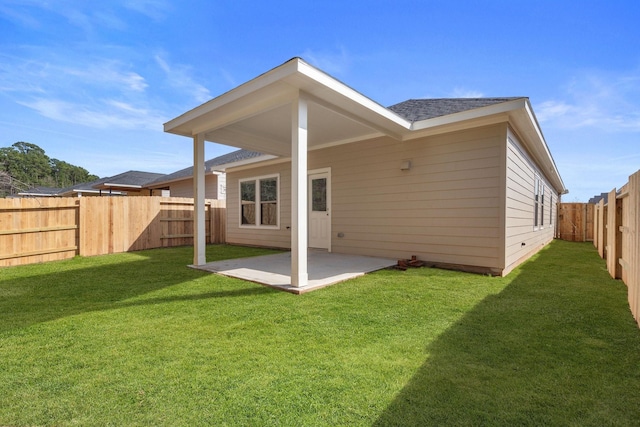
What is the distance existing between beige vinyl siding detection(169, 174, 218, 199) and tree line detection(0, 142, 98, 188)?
27.0m

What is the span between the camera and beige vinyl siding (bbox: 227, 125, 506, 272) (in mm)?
4934

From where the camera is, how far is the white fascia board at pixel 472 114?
4426 mm

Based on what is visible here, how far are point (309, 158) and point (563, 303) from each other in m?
5.79

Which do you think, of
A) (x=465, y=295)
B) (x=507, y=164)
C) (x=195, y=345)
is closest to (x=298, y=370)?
(x=195, y=345)

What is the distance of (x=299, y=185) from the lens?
12.6 ft

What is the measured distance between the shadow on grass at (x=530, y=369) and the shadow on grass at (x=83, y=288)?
8.25 ft

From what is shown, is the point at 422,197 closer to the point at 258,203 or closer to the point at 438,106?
the point at 438,106

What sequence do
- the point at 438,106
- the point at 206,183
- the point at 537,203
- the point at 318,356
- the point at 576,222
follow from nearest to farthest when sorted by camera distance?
the point at 318,356
the point at 438,106
the point at 537,203
the point at 576,222
the point at 206,183

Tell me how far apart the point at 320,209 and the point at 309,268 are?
251 cm

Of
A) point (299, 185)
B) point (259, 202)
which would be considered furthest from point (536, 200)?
point (259, 202)

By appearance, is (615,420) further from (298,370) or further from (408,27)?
(408,27)

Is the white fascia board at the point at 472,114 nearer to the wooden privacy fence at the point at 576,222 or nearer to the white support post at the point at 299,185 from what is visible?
the white support post at the point at 299,185

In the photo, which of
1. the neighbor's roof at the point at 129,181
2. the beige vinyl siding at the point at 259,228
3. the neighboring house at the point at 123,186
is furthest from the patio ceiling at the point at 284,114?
the neighboring house at the point at 123,186

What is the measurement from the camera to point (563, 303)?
3.41 m
